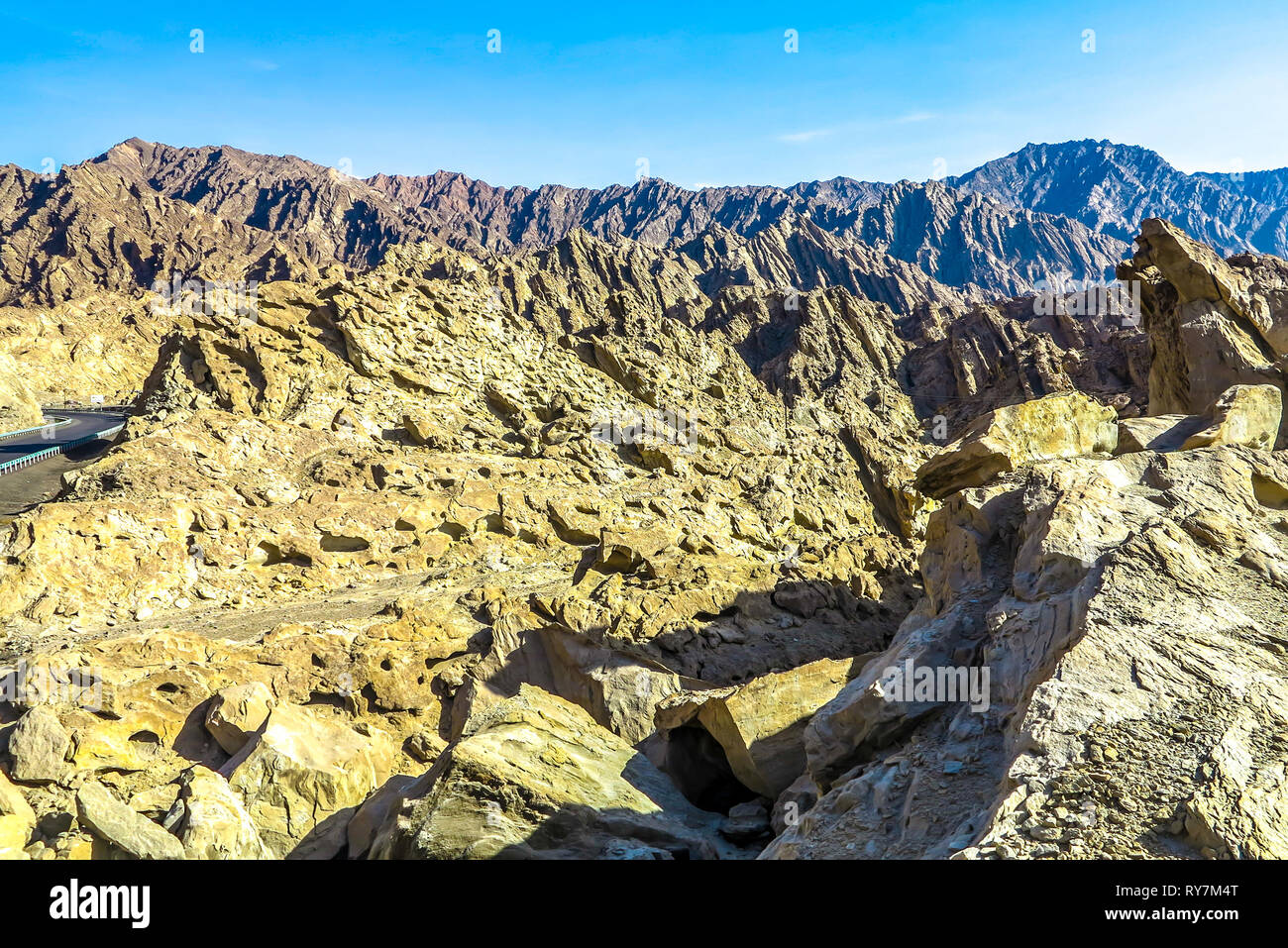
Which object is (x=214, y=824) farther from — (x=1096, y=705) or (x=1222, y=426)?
(x=1222, y=426)

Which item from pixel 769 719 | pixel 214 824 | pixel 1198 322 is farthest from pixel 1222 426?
pixel 214 824

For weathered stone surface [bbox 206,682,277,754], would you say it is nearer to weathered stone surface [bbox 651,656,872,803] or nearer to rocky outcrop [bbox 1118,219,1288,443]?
weathered stone surface [bbox 651,656,872,803]

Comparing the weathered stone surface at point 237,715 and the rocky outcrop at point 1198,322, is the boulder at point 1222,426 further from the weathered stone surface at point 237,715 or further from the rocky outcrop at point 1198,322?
the weathered stone surface at point 237,715

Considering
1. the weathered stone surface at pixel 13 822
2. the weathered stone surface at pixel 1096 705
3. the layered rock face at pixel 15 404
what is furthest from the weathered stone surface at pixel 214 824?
the layered rock face at pixel 15 404

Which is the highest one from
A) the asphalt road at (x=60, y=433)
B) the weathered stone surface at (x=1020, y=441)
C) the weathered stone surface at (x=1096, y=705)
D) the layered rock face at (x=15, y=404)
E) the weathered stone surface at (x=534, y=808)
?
the layered rock face at (x=15, y=404)

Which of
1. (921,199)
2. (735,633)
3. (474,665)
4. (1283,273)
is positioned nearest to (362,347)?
(474,665)
